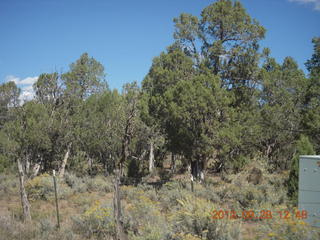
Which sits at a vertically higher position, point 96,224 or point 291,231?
point 291,231

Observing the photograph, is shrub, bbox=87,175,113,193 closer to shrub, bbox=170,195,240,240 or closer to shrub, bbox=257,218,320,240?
shrub, bbox=170,195,240,240

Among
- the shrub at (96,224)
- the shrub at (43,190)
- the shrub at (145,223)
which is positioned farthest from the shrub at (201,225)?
the shrub at (43,190)

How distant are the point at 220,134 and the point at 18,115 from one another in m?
9.54

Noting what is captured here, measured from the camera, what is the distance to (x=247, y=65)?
1584 centimetres

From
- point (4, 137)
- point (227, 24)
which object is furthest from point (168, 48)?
point (4, 137)

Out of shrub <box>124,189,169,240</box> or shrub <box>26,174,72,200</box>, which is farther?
shrub <box>26,174,72,200</box>

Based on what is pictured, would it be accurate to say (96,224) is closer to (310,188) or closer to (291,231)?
(291,231)

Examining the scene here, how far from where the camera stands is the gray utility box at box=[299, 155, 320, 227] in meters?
5.83

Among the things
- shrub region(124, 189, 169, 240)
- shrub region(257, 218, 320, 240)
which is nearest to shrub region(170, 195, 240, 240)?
shrub region(124, 189, 169, 240)

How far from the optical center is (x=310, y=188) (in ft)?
19.7

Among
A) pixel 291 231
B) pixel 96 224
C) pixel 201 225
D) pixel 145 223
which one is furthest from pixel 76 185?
pixel 291 231

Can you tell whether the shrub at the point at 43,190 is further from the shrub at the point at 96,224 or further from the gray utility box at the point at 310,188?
the gray utility box at the point at 310,188

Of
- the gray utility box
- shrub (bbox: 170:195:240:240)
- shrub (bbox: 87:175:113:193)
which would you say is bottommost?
shrub (bbox: 87:175:113:193)

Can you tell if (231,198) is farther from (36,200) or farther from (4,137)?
(4,137)
